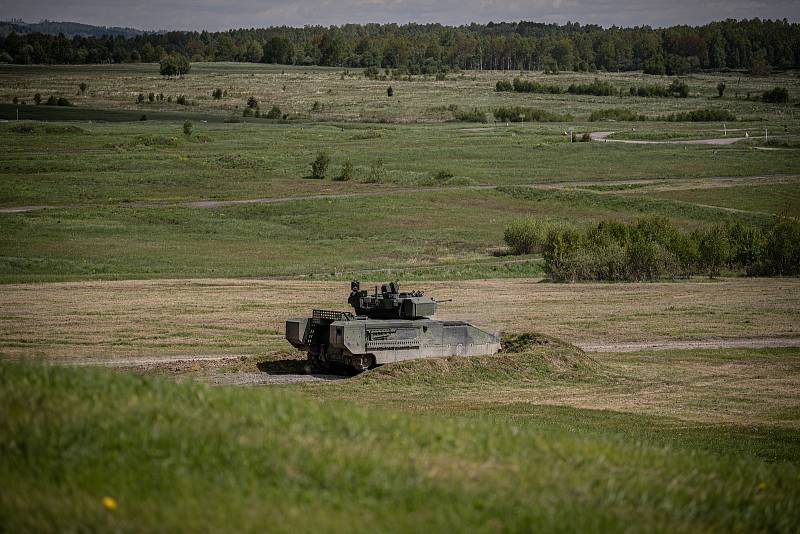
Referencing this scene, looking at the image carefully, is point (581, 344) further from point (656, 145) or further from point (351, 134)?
point (351, 134)

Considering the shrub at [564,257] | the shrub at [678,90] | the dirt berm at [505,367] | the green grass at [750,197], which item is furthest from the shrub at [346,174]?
the shrub at [678,90]

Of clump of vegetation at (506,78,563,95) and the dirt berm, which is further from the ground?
clump of vegetation at (506,78,563,95)

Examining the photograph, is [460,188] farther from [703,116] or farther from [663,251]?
[703,116]

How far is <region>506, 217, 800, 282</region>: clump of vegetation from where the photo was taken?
51625 mm

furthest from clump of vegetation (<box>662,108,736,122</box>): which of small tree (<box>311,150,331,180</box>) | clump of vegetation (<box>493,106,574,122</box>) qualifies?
small tree (<box>311,150,331,180</box>)

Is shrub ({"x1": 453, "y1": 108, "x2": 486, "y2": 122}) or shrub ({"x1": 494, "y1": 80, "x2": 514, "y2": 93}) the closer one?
shrub ({"x1": 453, "y1": 108, "x2": 486, "y2": 122})

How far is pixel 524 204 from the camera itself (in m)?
76.3

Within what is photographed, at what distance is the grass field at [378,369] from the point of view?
27.9 feet

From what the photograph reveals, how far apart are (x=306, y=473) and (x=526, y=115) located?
478ft

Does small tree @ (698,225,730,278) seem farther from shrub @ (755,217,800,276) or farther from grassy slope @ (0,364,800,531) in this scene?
grassy slope @ (0,364,800,531)

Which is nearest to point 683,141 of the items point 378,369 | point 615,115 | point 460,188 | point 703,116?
point 703,116

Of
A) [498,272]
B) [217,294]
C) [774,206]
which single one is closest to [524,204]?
[774,206]

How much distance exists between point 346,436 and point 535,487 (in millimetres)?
1988

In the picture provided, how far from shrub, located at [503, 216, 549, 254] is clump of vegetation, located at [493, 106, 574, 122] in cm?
9125
